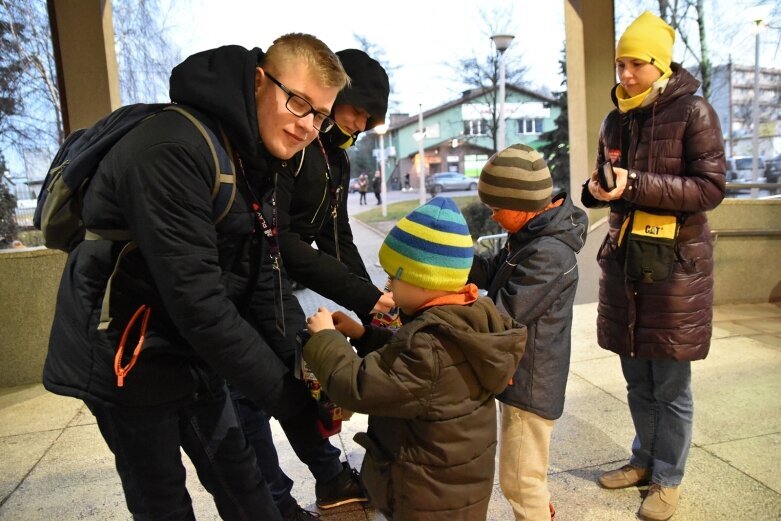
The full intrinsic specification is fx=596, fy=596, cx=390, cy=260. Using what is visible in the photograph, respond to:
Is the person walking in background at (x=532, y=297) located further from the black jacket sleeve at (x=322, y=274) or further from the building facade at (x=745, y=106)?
the building facade at (x=745, y=106)

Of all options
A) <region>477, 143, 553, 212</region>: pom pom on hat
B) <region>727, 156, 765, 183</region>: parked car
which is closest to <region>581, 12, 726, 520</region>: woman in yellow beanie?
<region>477, 143, 553, 212</region>: pom pom on hat

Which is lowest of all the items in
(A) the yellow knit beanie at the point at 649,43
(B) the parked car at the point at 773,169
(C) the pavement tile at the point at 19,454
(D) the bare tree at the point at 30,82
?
(C) the pavement tile at the point at 19,454

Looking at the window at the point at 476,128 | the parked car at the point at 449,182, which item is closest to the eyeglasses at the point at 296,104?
the parked car at the point at 449,182

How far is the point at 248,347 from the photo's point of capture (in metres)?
1.59

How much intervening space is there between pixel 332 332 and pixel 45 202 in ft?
2.80

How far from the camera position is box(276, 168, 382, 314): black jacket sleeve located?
2.36 metres

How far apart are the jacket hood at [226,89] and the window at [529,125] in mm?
6206

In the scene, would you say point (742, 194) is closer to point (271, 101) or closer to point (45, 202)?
point (271, 101)

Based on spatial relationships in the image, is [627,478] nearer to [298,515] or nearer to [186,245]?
[298,515]

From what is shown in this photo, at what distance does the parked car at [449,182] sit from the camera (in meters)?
6.91

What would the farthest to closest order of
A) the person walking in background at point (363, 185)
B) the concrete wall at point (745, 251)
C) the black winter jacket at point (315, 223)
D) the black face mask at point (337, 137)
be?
the person walking in background at point (363, 185) < the concrete wall at point (745, 251) < the black face mask at point (337, 137) < the black winter jacket at point (315, 223)

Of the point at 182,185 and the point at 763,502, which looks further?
the point at 763,502

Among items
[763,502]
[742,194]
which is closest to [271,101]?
[763,502]

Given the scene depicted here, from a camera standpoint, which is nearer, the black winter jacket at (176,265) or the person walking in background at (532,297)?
the black winter jacket at (176,265)
